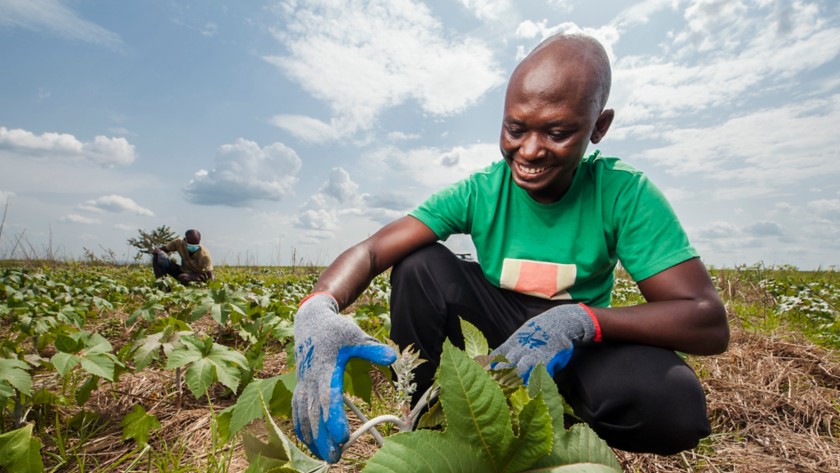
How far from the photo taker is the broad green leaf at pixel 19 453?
63.7 inches

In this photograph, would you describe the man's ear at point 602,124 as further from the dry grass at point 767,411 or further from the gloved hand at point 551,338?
the dry grass at point 767,411

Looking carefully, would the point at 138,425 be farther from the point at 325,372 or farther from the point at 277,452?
the point at 277,452

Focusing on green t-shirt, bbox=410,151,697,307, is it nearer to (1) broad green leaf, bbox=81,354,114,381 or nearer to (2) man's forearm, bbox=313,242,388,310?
(2) man's forearm, bbox=313,242,388,310

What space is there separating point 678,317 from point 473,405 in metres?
1.19

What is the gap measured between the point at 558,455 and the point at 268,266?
17.1 meters

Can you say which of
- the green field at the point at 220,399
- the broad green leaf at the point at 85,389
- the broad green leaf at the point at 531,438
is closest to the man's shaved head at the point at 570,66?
the green field at the point at 220,399

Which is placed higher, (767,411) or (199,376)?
(199,376)

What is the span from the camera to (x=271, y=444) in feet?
2.98

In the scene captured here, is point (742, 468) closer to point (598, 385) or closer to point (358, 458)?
point (598, 385)

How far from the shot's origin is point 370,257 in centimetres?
197

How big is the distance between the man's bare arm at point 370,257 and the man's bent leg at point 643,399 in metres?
0.83

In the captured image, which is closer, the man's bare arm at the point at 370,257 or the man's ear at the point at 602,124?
the man's bare arm at the point at 370,257

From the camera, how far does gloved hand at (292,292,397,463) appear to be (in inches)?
48.1

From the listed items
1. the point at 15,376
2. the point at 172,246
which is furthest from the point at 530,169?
the point at 172,246
